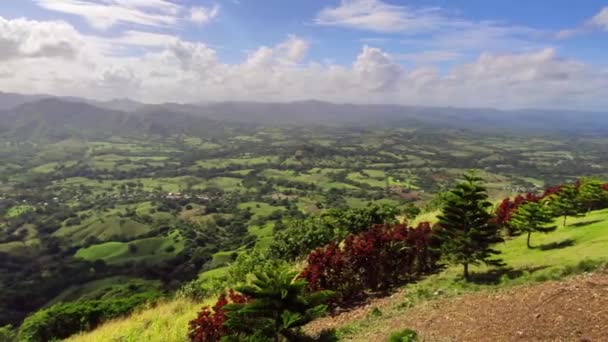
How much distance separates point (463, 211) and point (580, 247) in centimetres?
416

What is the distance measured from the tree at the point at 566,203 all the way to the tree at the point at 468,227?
24.3 ft

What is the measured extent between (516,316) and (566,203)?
11.7 meters

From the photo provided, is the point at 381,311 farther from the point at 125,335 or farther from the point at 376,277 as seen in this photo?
the point at 125,335

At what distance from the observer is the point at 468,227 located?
10859 mm

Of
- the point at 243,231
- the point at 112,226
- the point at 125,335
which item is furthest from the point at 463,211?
the point at 112,226

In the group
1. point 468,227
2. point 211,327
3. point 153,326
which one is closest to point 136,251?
point 153,326

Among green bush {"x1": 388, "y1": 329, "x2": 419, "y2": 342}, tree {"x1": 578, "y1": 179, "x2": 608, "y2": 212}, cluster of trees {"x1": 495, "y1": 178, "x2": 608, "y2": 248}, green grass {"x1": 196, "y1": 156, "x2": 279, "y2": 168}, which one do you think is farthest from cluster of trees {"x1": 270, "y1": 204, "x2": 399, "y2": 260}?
green grass {"x1": 196, "y1": 156, "x2": 279, "y2": 168}

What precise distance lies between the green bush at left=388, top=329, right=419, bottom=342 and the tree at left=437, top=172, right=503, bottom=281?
168 inches

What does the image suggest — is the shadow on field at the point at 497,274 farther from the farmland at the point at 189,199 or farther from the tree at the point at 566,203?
the farmland at the point at 189,199

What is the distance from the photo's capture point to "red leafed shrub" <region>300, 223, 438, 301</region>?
998 cm

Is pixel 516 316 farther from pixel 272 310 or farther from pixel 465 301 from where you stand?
pixel 272 310

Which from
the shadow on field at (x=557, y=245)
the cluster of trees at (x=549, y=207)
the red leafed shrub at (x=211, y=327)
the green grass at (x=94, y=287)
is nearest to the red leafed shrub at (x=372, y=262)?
the red leafed shrub at (x=211, y=327)

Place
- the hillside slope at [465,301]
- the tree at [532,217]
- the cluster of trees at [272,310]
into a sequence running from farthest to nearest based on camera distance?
1. the tree at [532,217]
2. the hillside slope at [465,301]
3. the cluster of trees at [272,310]

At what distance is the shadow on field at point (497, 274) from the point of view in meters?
9.96
